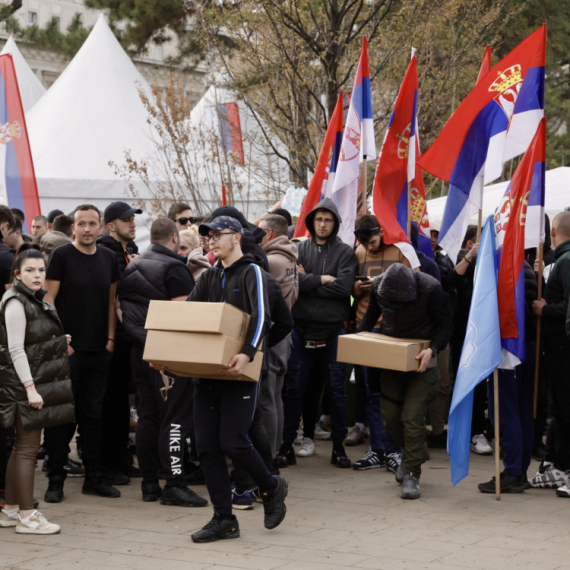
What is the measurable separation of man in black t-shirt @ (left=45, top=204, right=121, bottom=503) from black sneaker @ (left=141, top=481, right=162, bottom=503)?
0.23m

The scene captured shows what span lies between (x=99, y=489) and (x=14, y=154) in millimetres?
6869

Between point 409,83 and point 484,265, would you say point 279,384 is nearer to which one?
point 484,265

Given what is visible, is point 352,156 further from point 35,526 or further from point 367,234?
point 35,526

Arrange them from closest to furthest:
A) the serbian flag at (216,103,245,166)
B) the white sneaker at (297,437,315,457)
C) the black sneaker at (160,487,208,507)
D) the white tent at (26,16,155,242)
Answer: the black sneaker at (160,487,208,507)
the white sneaker at (297,437,315,457)
the serbian flag at (216,103,245,166)
the white tent at (26,16,155,242)

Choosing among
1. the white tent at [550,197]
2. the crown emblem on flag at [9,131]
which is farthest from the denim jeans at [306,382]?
the crown emblem on flag at [9,131]

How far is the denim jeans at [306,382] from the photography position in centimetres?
791

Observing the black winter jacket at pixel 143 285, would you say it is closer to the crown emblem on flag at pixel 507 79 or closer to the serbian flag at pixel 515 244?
the serbian flag at pixel 515 244

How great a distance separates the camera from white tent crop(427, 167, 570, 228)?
1243 centimetres

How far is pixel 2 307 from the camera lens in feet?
19.1

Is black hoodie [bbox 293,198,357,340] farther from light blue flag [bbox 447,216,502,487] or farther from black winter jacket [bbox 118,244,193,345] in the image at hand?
black winter jacket [bbox 118,244,193,345]

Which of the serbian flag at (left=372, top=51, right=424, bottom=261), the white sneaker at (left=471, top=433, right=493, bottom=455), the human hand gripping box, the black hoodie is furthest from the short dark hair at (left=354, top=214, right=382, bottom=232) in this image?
the human hand gripping box

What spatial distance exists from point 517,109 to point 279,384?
298cm

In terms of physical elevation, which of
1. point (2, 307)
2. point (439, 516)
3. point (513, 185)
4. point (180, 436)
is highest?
point (513, 185)

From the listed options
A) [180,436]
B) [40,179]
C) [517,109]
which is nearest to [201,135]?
[40,179]
